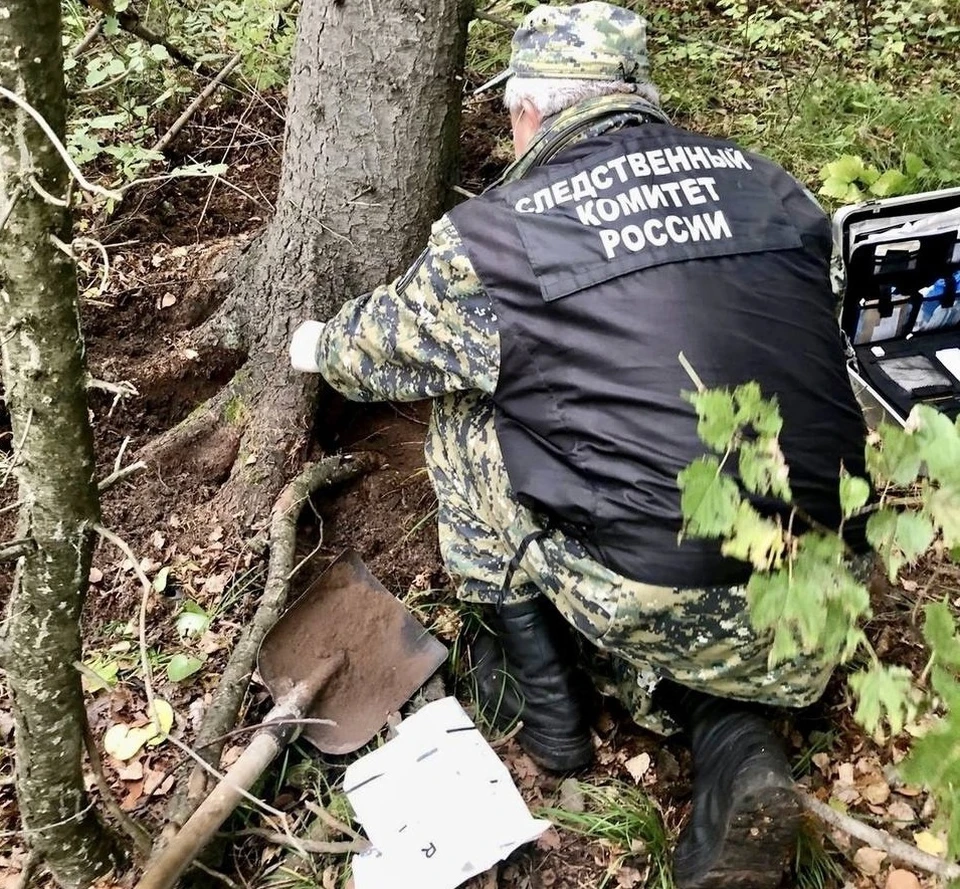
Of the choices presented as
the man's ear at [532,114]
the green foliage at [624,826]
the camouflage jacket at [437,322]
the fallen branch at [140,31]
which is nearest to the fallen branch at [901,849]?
the green foliage at [624,826]

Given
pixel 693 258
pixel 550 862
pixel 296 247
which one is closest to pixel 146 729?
pixel 550 862

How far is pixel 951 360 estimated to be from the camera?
313cm

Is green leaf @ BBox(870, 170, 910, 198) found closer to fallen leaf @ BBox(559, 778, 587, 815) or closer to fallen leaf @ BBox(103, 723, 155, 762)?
fallen leaf @ BBox(559, 778, 587, 815)

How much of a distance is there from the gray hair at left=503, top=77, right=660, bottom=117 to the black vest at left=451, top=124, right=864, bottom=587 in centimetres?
26

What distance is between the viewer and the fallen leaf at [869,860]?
212 centimetres

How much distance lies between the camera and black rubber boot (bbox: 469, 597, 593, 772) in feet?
7.81

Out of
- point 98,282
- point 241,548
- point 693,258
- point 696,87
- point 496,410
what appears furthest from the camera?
point 696,87

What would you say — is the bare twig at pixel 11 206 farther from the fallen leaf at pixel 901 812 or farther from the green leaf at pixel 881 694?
the fallen leaf at pixel 901 812

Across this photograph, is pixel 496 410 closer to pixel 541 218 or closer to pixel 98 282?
pixel 541 218

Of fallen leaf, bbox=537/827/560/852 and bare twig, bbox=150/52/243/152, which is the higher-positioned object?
bare twig, bbox=150/52/243/152

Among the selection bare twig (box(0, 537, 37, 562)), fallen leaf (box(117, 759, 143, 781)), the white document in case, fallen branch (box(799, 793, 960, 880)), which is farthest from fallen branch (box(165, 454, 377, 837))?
the white document in case

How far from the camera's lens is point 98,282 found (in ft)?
11.6

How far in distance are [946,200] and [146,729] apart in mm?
3162

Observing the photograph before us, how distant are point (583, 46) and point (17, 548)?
5.65ft
